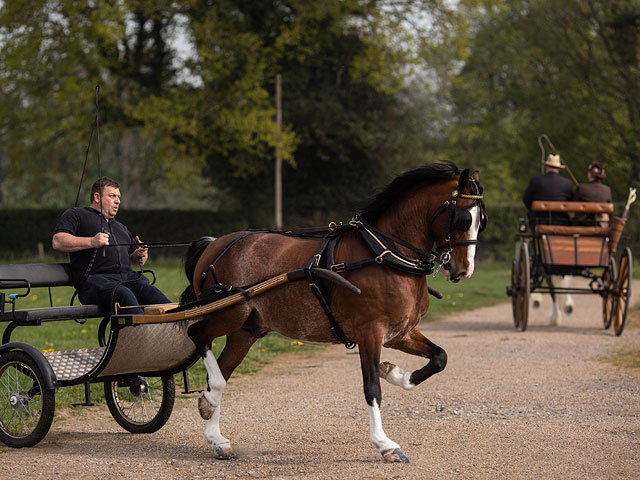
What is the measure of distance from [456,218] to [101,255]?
2.66 metres

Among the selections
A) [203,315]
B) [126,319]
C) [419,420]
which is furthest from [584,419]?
[126,319]

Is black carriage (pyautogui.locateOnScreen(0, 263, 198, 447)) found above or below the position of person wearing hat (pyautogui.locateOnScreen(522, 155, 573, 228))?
below

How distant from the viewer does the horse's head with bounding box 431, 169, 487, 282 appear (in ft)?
17.6

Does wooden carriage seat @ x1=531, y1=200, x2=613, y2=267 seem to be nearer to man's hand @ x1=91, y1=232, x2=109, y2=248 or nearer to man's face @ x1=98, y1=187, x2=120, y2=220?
man's face @ x1=98, y1=187, x2=120, y2=220

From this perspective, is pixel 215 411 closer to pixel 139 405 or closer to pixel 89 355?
pixel 139 405

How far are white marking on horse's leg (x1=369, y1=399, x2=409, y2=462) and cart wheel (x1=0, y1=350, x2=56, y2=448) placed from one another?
86.7 inches

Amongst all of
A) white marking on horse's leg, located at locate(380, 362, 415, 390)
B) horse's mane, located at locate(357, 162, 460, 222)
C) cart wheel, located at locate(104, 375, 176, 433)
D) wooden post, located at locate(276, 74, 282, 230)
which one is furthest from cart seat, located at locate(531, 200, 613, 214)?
wooden post, located at locate(276, 74, 282, 230)

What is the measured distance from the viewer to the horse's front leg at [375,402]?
5238 millimetres

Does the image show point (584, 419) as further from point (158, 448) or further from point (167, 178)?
point (167, 178)

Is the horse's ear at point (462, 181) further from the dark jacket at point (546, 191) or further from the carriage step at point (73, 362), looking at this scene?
the dark jacket at point (546, 191)

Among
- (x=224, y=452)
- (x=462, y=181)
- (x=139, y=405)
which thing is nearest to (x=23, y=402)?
(x=139, y=405)

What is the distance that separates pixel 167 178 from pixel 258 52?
567cm

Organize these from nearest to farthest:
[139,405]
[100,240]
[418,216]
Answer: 1. [418,216]
2. [100,240]
3. [139,405]

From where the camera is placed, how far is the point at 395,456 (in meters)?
5.22
